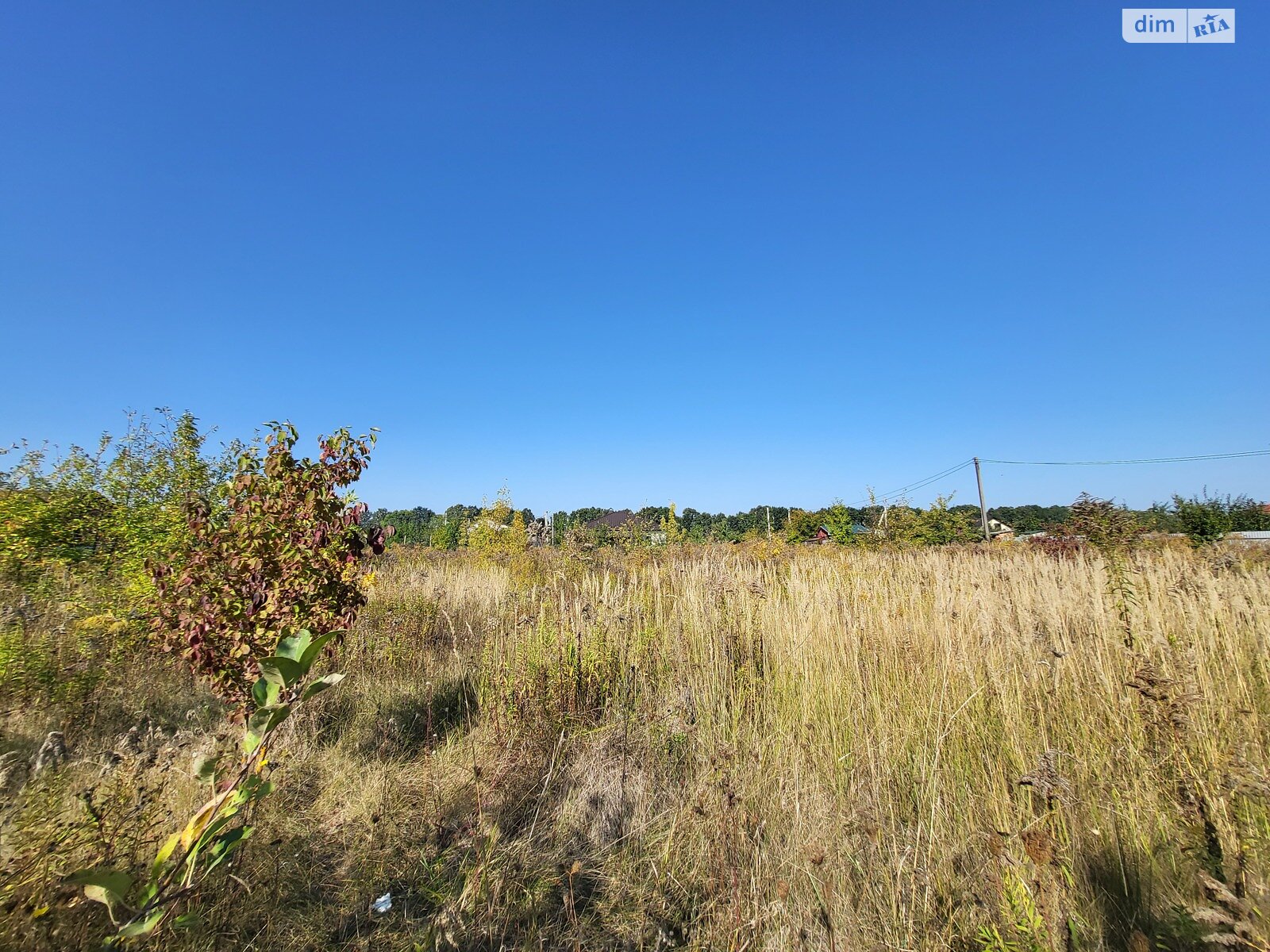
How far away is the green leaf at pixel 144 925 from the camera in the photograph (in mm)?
715

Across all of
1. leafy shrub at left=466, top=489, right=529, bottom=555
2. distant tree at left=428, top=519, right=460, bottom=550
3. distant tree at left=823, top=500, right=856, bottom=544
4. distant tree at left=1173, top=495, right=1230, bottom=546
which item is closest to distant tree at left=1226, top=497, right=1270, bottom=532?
distant tree at left=1173, top=495, right=1230, bottom=546

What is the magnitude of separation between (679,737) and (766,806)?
2.66ft

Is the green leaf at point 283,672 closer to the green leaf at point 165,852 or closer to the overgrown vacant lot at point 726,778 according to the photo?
the green leaf at point 165,852

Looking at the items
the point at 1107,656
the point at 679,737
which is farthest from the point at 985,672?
the point at 679,737

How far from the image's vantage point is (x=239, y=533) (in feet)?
9.16

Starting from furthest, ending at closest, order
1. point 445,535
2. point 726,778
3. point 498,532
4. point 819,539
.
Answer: point 445,535, point 819,539, point 498,532, point 726,778

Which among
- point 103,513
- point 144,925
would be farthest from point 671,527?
point 144,925

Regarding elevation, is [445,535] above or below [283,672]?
below

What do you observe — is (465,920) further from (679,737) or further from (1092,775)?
(1092,775)

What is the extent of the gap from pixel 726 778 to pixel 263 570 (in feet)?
8.49

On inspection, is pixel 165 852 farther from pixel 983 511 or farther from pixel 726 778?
pixel 983 511

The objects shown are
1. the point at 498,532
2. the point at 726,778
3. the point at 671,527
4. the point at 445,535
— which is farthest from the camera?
the point at 445,535

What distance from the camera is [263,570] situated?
9.03 ft

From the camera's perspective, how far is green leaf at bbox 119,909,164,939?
0.72 metres
